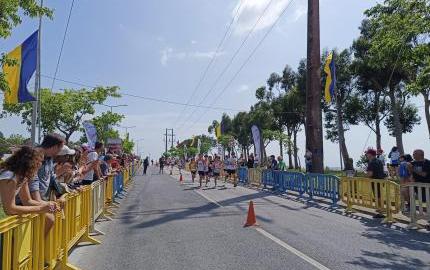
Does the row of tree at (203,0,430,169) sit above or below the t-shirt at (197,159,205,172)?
above

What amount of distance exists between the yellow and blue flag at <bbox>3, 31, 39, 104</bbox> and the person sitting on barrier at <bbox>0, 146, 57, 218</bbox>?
43.5ft

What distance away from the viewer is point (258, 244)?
8.64 meters

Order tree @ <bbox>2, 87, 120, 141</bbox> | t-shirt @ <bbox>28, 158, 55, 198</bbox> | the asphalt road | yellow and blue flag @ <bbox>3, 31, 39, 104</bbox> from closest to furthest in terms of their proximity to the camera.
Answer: t-shirt @ <bbox>28, 158, 55, 198</bbox> < the asphalt road < yellow and blue flag @ <bbox>3, 31, 39, 104</bbox> < tree @ <bbox>2, 87, 120, 141</bbox>

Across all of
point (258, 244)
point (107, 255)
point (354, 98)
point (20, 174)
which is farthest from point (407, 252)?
point (354, 98)

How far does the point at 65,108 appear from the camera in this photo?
41.4 metres

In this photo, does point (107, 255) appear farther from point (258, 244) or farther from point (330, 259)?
point (330, 259)

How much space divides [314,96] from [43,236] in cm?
1711

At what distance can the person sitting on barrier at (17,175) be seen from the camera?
15.4ft

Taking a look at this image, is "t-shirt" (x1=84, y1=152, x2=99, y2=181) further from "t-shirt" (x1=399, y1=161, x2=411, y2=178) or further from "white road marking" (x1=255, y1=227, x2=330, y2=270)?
"t-shirt" (x1=399, y1=161, x2=411, y2=178)

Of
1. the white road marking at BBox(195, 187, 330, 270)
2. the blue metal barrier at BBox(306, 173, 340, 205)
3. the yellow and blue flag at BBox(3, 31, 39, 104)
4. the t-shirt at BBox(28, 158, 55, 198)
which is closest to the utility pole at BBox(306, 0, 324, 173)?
the blue metal barrier at BBox(306, 173, 340, 205)

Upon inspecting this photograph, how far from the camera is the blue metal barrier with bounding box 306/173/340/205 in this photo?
15.4 meters

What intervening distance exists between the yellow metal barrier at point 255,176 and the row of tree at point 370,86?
5.02m

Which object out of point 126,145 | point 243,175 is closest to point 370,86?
point 243,175

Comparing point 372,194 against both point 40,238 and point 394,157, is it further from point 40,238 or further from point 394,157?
point 394,157
